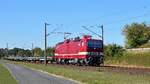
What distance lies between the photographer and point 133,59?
81.2m

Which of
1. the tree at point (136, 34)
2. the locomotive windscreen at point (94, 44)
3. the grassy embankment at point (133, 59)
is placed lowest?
the grassy embankment at point (133, 59)

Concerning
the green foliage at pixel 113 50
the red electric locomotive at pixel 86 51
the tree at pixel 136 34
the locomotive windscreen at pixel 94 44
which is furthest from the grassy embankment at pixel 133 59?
the tree at pixel 136 34

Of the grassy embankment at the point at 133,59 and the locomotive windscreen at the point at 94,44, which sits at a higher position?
the locomotive windscreen at the point at 94,44

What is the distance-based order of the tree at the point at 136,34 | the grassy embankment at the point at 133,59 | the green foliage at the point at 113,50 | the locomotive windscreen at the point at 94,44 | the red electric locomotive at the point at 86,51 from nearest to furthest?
the red electric locomotive at the point at 86,51 → the locomotive windscreen at the point at 94,44 → the grassy embankment at the point at 133,59 → the green foliage at the point at 113,50 → the tree at the point at 136,34

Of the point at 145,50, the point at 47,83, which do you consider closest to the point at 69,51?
the point at 145,50

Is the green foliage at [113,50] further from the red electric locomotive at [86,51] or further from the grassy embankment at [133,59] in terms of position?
the red electric locomotive at [86,51]

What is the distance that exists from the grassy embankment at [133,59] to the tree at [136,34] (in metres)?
34.2

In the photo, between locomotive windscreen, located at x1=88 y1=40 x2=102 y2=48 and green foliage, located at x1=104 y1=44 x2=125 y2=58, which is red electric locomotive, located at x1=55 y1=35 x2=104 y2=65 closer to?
locomotive windscreen, located at x1=88 y1=40 x2=102 y2=48

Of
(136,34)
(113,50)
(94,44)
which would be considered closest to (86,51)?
(94,44)

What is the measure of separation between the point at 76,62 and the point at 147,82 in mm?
43285

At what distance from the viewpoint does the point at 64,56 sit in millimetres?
77375

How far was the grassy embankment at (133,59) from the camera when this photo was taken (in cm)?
7675

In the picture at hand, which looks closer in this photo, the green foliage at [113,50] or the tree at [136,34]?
the green foliage at [113,50]

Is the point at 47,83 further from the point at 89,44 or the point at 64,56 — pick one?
the point at 64,56
